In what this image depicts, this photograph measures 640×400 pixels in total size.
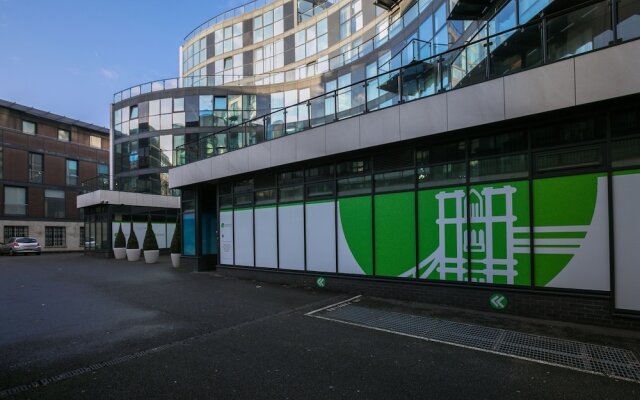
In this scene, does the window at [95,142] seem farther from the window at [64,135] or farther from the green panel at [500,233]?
the green panel at [500,233]

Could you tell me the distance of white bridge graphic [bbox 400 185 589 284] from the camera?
732cm

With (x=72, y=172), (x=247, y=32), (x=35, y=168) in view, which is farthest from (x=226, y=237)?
(x=72, y=172)

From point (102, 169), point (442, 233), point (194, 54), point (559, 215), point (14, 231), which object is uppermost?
point (194, 54)

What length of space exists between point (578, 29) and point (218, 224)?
12.3 meters

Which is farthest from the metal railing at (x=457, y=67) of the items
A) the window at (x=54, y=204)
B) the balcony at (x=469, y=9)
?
the window at (x=54, y=204)

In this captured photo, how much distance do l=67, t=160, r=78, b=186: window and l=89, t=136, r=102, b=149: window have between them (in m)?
3.48

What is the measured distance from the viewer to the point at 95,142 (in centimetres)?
4450

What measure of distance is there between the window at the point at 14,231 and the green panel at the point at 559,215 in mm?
39639

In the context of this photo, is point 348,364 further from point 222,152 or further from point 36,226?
point 36,226

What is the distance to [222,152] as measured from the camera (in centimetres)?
1413

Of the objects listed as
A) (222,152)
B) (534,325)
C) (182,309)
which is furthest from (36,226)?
(534,325)

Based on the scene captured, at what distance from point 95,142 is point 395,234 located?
44.9 metres

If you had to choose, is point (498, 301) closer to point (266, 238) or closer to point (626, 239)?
point (626, 239)

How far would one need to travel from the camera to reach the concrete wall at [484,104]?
632 centimetres
